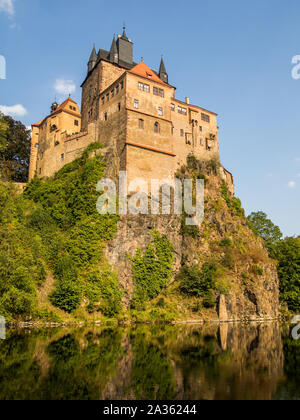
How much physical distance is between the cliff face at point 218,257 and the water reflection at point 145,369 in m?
15.6

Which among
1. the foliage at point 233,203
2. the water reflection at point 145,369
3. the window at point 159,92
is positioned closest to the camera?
the water reflection at point 145,369

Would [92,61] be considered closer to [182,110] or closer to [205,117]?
[182,110]

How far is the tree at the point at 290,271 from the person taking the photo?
46281 mm

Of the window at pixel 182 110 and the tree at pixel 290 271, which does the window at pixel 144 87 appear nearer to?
the window at pixel 182 110

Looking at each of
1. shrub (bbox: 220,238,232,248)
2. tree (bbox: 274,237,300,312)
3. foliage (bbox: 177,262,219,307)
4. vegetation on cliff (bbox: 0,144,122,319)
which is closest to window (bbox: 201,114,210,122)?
vegetation on cliff (bbox: 0,144,122,319)

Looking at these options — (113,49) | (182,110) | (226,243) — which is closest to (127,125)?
(182,110)

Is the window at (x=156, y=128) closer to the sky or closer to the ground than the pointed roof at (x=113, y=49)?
closer to the ground

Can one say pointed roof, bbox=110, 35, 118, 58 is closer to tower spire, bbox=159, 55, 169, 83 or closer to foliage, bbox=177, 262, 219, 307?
tower spire, bbox=159, 55, 169, 83

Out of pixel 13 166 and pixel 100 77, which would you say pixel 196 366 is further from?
pixel 13 166

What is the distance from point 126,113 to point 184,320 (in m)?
24.1

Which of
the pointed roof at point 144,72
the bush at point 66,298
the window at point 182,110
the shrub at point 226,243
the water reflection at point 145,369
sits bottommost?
the water reflection at point 145,369

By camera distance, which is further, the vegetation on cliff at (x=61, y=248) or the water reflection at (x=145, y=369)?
the vegetation on cliff at (x=61, y=248)

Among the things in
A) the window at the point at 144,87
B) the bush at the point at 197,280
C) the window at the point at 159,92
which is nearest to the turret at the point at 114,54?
the window at the point at 144,87

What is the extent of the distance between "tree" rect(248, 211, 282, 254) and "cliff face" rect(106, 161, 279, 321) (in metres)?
8.53
